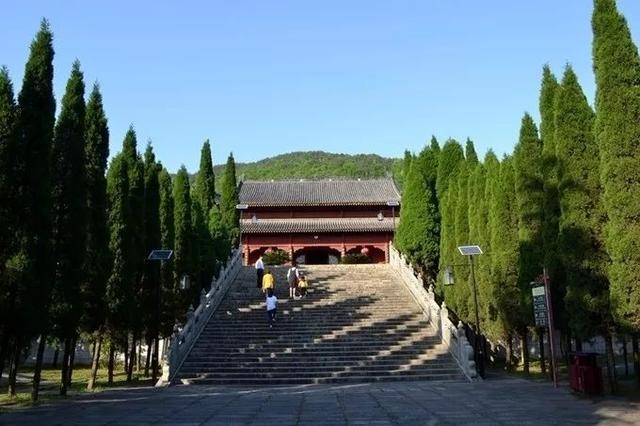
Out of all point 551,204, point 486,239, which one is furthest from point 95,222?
point 486,239

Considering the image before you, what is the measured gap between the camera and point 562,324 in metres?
16.3

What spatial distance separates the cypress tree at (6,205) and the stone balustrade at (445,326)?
39.7 ft

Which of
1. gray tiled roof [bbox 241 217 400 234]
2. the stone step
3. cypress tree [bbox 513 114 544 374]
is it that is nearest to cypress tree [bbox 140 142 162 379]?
the stone step

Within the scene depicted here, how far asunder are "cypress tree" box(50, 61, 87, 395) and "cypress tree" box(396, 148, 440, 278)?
76.5 ft

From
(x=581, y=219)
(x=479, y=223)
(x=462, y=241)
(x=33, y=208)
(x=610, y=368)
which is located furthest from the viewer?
(x=462, y=241)

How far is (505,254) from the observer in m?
20.2

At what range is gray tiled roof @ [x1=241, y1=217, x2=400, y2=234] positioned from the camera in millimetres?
45438

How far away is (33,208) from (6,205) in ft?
1.54

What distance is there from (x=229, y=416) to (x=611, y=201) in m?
8.33

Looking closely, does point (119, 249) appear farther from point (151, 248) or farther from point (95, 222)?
point (95, 222)

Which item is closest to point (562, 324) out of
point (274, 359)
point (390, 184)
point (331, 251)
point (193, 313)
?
point (274, 359)

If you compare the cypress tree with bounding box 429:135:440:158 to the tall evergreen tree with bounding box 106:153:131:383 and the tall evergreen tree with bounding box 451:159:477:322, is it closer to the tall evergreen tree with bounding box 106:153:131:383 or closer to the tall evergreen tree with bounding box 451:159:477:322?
the tall evergreen tree with bounding box 451:159:477:322

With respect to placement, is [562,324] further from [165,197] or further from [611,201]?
[165,197]

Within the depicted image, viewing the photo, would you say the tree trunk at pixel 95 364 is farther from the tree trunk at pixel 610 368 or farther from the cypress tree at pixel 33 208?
the tree trunk at pixel 610 368
